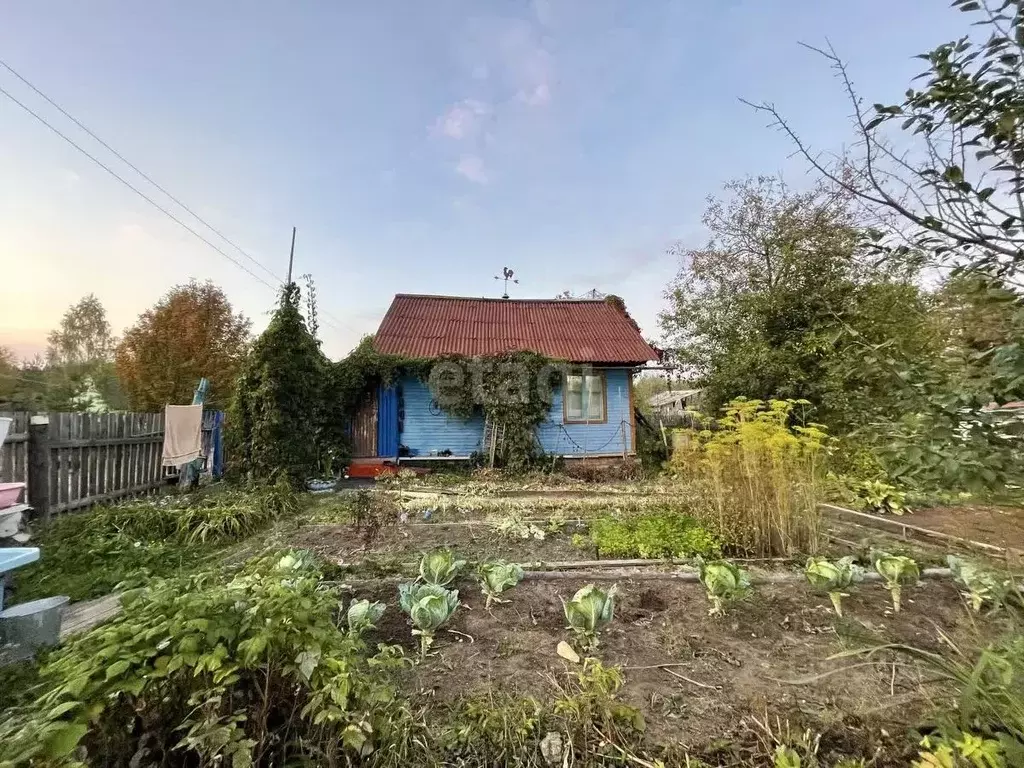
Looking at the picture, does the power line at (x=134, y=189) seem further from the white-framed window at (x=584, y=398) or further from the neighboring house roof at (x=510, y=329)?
the white-framed window at (x=584, y=398)

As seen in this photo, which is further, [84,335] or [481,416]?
[84,335]

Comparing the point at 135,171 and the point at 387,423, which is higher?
the point at 135,171

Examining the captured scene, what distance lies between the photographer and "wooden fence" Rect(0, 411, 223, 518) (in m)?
5.43

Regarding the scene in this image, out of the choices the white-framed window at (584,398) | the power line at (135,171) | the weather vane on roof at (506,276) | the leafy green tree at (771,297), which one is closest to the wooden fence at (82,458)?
the power line at (135,171)

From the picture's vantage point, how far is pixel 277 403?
800 centimetres

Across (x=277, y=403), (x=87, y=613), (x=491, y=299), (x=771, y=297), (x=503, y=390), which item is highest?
(x=491, y=299)

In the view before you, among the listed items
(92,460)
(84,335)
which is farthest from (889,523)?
(84,335)

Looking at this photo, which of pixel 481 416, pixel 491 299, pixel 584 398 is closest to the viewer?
pixel 481 416

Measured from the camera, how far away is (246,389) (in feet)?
26.6

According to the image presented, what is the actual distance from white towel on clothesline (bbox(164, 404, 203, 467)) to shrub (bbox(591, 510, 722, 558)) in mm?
7266

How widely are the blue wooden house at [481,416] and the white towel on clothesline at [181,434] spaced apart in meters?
3.58

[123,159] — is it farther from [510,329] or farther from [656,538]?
[656,538]

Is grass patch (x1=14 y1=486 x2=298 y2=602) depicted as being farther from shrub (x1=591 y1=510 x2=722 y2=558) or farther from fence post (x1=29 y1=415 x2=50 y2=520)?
shrub (x1=591 y1=510 x2=722 y2=558)

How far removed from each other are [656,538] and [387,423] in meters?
8.25
